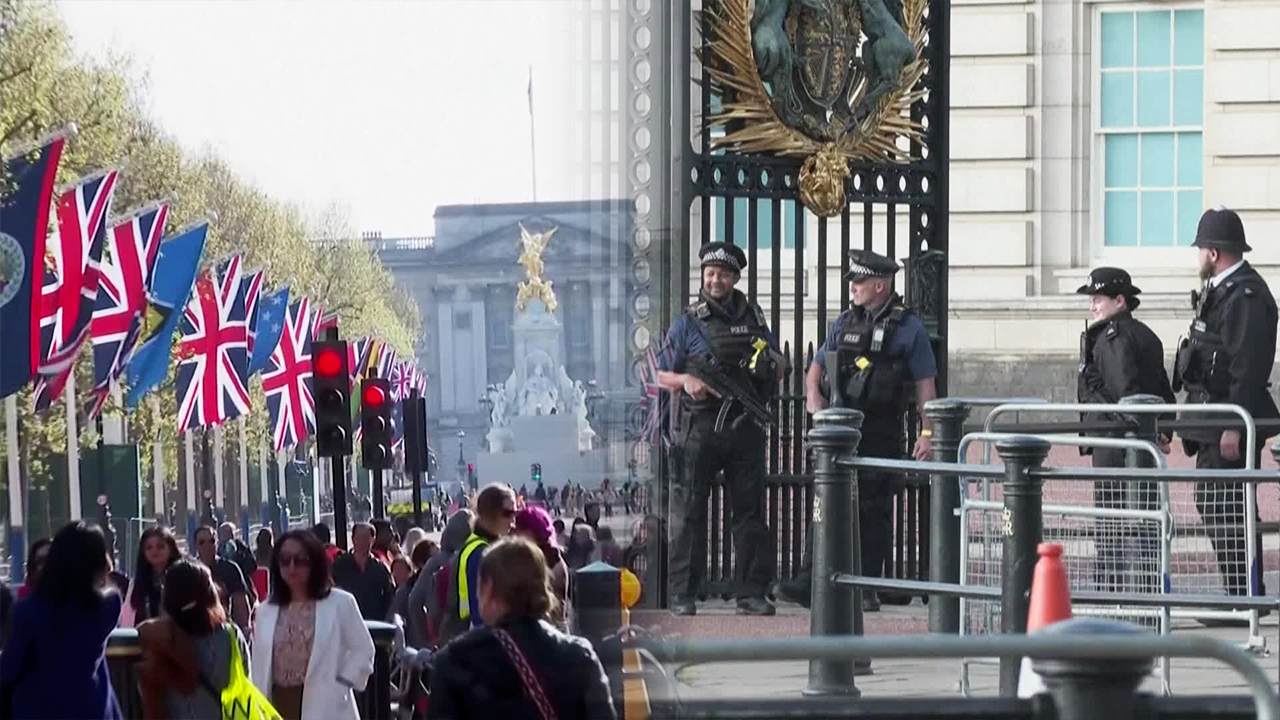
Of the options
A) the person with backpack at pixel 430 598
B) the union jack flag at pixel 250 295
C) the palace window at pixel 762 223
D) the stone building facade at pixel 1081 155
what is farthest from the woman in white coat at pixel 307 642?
the union jack flag at pixel 250 295

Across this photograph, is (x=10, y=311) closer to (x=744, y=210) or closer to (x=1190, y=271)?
(x=744, y=210)

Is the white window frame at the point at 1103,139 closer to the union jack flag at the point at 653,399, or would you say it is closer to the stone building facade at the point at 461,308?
the union jack flag at the point at 653,399

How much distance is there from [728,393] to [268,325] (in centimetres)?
3321

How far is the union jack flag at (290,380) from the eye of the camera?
45.2 metres

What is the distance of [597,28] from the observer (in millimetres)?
9477

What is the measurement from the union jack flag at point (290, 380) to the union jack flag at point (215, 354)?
197 inches

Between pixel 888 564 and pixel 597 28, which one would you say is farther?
pixel 888 564

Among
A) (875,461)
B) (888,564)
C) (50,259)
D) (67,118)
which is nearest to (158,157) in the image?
(67,118)

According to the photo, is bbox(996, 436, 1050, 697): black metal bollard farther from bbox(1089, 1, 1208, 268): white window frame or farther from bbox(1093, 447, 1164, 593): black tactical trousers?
bbox(1089, 1, 1208, 268): white window frame

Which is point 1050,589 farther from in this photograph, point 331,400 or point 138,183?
point 138,183

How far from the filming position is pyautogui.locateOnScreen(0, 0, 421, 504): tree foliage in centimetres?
3662

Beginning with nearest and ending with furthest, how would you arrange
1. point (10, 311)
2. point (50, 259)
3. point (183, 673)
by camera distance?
1. point (183, 673)
2. point (10, 311)
3. point (50, 259)

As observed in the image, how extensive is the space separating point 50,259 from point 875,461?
81.7ft

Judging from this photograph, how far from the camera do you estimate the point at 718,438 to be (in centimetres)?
1291
